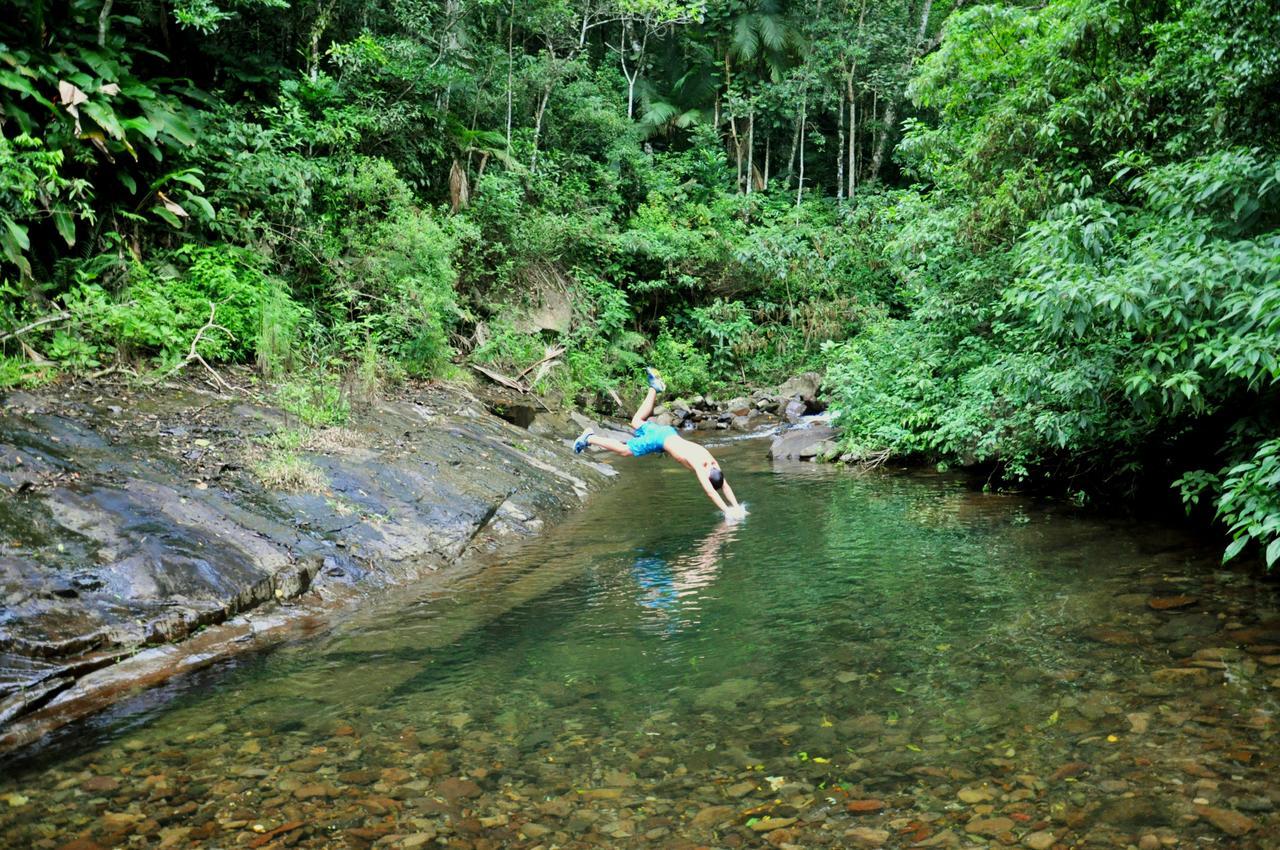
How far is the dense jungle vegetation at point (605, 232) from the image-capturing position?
271 inches

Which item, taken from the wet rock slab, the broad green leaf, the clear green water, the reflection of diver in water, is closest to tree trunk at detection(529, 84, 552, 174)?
the wet rock slab

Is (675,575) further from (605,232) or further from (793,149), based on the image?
(793,149)

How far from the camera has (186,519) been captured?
682 centimetres

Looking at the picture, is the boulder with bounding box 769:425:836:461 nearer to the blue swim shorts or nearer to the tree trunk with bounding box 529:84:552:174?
the blue swim shorts

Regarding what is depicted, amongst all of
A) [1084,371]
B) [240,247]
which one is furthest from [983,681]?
[240,247]

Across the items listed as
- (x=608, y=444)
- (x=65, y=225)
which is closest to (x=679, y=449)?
(x=608, y=444)

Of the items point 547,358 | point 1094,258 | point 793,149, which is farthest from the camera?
point 793,149

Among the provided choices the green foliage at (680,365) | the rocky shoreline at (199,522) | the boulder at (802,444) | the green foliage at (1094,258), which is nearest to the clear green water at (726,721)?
the rocky shoreline at (199,522)

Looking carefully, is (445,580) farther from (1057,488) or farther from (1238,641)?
(1057,488)

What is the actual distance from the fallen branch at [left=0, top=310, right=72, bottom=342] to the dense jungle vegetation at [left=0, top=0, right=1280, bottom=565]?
8 cm

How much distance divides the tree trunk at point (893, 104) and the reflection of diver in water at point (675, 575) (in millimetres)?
26232

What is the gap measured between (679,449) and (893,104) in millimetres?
26351

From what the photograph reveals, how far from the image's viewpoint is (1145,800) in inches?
136

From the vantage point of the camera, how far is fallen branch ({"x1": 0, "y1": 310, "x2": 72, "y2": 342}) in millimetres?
8530
